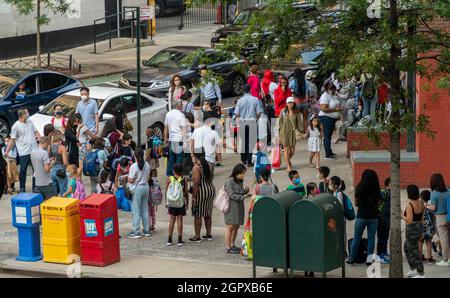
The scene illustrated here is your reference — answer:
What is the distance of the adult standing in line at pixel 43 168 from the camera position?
1938cm

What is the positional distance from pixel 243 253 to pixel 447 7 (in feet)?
17.0

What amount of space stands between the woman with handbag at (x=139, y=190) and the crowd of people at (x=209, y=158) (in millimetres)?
16

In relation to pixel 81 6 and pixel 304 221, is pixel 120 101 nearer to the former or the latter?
pixel 304 221

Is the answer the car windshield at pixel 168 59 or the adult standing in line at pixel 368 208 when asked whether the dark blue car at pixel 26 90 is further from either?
the adult standing in line at pixel 368 208

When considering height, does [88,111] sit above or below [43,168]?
above

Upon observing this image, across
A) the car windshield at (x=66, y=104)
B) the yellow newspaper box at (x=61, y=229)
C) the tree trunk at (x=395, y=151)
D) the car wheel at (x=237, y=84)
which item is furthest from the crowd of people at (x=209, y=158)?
the car wheel at (x=237, y=84)

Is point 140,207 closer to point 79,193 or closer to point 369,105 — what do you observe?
point 79,193

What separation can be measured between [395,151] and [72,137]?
8840 millimetres

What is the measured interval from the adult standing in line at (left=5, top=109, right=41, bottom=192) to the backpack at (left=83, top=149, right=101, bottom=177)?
1.87 meters

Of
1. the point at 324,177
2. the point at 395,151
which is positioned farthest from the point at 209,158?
the point at 395,151

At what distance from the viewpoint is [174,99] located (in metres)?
24.8

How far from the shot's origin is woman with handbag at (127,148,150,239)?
59.0 ft

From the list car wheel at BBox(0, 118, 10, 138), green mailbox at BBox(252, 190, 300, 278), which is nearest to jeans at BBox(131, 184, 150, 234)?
green mailbox at BBox(252, 190, 300, 278)

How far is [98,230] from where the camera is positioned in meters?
16.5
